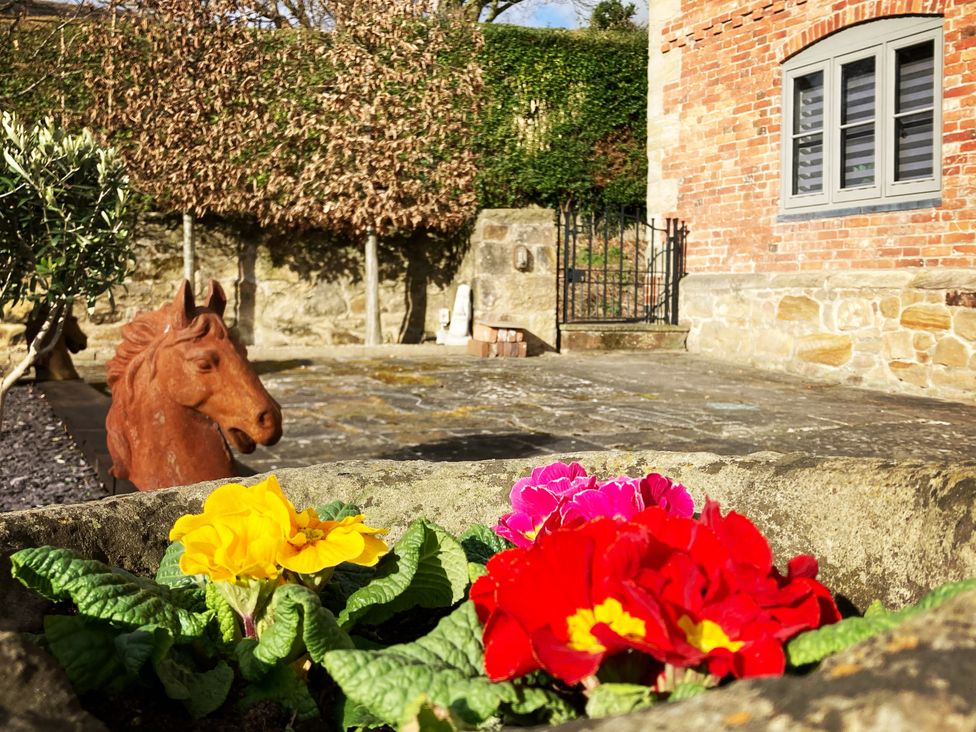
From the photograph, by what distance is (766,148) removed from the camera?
9797mm

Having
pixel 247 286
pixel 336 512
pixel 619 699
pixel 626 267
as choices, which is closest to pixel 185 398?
pixel 336 512

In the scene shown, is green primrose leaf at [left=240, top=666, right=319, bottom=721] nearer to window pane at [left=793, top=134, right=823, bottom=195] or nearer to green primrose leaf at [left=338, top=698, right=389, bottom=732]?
green primrose leaf at [left=338, top=698, right=389, bottom=732]

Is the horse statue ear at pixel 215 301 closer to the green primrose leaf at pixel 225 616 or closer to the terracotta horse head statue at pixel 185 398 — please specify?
the terracotta horse head statue at pixel 185 398

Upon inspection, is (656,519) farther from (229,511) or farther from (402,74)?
(402,74)

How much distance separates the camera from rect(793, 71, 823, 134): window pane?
9305mm

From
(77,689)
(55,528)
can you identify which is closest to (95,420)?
(55,528)

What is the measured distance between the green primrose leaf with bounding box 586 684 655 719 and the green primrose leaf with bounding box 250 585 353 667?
279 mm

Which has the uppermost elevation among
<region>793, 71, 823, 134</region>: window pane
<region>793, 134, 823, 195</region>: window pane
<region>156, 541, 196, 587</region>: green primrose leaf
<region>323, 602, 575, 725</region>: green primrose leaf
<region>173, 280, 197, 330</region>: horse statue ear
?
<region>793, 71, 823, 134</region>: window pane

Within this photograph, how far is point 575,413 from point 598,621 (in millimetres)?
5816

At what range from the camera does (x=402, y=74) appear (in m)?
11.9

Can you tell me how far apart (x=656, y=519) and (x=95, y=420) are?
197 inches

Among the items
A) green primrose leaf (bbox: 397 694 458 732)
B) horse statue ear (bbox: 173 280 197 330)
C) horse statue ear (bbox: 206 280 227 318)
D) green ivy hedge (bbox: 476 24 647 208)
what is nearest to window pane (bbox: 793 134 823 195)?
green ivy hedge (bbox: 476 24 647 208)

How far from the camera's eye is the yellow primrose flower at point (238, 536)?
0.94 m

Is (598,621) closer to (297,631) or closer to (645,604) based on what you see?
(645,604)
